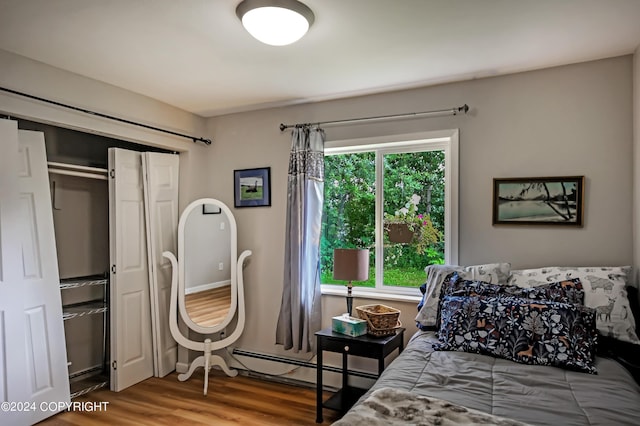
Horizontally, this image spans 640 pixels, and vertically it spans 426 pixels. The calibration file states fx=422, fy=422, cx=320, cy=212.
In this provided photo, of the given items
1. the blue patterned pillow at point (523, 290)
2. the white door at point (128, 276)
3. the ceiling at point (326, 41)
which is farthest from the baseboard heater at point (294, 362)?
the ceiling at point (326, 41)

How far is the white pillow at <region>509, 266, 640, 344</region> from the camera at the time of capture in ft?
7.34

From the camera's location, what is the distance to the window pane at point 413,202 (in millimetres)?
3283

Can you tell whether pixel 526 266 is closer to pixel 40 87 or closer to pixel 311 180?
pixel 311 180

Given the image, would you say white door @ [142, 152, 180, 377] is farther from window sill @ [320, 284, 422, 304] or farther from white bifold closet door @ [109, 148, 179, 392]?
window sill @ [320, 284, 422, 304]

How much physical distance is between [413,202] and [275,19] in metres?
1.83

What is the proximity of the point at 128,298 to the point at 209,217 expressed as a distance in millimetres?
972

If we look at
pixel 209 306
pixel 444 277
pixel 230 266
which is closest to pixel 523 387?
pixel 444 277

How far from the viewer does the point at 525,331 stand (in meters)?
2.12

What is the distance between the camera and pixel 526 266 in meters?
2.86

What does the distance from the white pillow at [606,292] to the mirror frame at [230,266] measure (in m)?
2.35

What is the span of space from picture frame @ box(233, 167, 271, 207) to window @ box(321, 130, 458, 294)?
55cm

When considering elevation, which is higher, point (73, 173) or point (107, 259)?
point (73, 173)

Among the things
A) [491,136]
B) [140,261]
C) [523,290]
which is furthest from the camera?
[140,261]

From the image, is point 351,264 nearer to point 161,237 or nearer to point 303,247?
point 303,247
